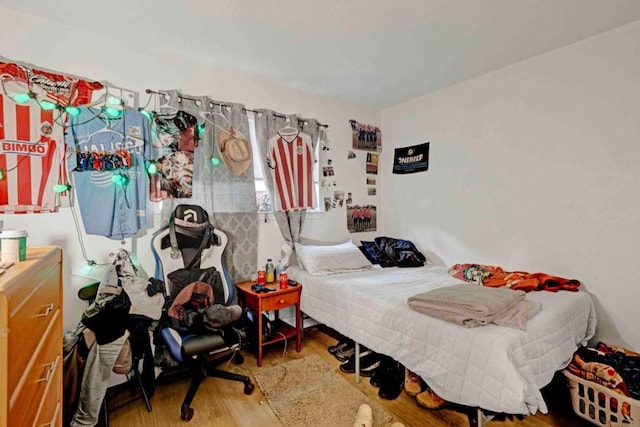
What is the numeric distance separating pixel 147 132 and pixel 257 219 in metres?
1.16

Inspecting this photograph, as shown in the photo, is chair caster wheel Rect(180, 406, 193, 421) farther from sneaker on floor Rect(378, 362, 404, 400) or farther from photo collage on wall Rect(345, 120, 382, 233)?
photo collage on wall Rect(345, 120, 382, 233)

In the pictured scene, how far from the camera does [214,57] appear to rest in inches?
101

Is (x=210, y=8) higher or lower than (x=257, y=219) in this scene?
higher

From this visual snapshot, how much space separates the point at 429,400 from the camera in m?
1.99

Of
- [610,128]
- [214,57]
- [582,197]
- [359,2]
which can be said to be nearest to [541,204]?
[582,197]

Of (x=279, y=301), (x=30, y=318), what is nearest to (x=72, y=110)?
(x=30, y=318)

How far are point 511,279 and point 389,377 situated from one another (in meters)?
1.25

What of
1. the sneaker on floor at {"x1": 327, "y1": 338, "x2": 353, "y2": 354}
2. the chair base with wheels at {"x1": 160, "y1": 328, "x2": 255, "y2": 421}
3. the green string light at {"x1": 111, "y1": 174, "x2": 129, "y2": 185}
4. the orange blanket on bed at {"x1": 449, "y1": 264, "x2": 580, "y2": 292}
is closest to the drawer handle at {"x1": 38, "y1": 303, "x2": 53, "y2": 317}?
the chair base with wheels at {"x1": 160, "y1": 328, "x2": 255, "y2": 421}

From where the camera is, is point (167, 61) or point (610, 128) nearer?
point (610, 128)

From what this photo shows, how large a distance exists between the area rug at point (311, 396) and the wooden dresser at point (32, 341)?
1.20 meters

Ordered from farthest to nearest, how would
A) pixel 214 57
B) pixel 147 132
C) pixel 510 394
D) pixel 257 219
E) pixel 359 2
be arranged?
pixel 257 219, pixel 214 57, pixel 147 132, pixel 359 2, pixel 510 394

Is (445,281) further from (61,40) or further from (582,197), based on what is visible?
(61,40)

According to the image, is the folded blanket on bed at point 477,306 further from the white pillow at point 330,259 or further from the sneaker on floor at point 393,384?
the white pillow at point 330,259

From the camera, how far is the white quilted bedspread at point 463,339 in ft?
4.90
